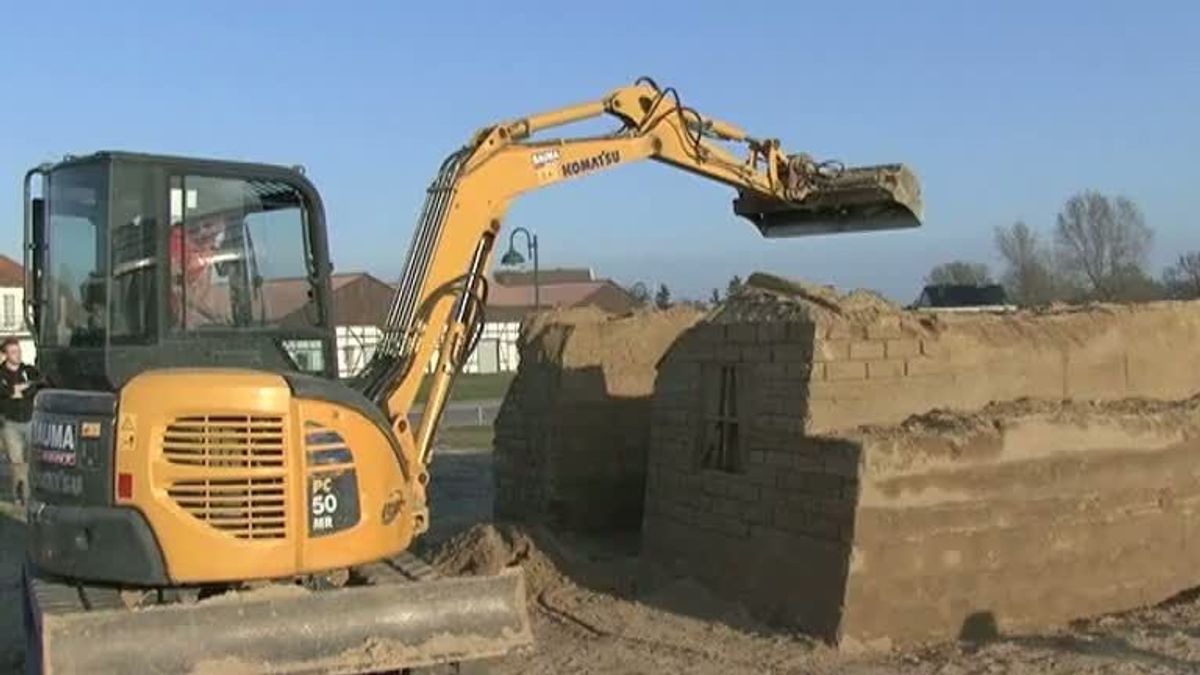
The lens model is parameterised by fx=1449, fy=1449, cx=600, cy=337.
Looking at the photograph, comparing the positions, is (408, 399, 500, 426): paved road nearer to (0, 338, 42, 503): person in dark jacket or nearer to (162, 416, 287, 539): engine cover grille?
(0, 338, 42, 503): person in dark jacket

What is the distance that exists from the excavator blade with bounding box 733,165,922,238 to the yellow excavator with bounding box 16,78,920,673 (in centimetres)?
430

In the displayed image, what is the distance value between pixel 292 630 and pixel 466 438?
65.5 ft

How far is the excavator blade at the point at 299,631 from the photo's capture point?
6043 millimetres

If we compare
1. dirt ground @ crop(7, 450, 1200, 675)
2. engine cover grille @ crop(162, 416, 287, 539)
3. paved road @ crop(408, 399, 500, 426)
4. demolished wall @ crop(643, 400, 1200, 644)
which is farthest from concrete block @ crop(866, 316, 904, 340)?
paved road @ crop(408, 399, 500, 426)

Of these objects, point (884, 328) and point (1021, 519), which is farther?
point (884, 328)

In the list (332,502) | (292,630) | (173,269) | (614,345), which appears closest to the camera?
(292,630)

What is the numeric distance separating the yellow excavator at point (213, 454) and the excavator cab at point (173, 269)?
11 millimetres

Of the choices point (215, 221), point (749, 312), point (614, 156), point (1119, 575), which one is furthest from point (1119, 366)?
point (215, 221)

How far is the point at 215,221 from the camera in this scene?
281 inches

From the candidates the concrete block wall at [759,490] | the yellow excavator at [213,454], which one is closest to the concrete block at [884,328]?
the concrete block wall at [759,490]

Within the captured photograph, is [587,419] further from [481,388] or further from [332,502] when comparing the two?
[481,388]

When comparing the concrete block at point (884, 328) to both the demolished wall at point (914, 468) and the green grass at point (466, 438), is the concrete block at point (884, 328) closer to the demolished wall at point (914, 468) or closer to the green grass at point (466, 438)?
the demolished wall at point (914, 468)

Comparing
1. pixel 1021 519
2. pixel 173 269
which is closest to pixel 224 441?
pixel 173 269

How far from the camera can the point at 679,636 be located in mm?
9141
